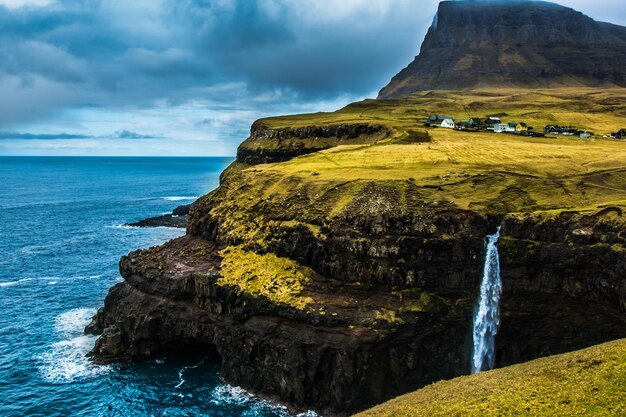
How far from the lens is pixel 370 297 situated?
184 ft

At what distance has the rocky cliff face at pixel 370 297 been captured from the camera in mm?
51869

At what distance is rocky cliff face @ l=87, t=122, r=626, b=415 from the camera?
51869 millimetres

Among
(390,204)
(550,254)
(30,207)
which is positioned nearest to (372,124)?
(390,204)

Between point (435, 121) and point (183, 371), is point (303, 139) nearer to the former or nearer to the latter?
point (435, 121)

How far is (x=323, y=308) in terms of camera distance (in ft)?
179

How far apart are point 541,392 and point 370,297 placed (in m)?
24.6

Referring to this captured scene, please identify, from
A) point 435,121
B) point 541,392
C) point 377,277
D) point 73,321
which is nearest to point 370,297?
point 377,277

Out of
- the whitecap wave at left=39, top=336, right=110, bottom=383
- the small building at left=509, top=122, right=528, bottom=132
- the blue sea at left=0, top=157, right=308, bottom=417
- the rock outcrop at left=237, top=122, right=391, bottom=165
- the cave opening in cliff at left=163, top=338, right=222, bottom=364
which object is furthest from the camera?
the small building at left=509, top=122, right=528, bottom=132

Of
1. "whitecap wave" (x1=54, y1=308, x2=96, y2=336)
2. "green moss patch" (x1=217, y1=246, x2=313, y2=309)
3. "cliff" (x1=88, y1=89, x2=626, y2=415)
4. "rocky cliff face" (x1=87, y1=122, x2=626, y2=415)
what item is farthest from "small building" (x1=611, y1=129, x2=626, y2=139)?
"whitecap wave" (x1=54, y1=308, x2=96, y2=336)

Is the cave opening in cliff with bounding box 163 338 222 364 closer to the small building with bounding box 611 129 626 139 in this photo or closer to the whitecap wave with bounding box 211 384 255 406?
the whitecap wave with bounding box 211 384 255 406

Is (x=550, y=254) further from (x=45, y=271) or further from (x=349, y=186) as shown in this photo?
(x=45, y=271)

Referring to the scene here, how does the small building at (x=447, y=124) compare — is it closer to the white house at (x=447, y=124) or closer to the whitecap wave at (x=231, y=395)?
the white house at (x=447, y=124)

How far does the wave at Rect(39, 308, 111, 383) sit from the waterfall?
4350cm

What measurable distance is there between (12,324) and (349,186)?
53333 millimetres
